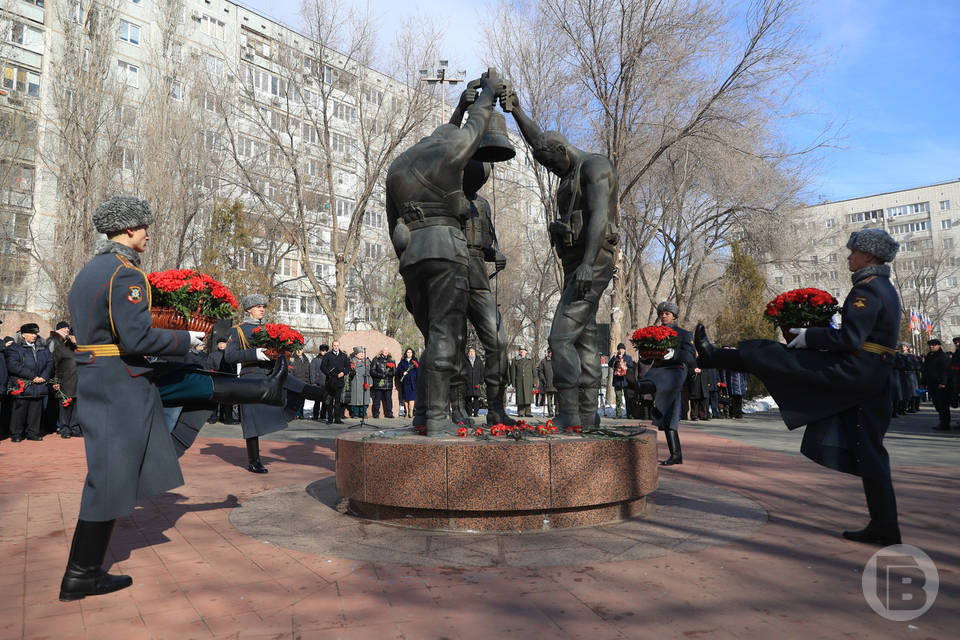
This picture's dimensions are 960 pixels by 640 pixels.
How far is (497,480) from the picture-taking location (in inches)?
173

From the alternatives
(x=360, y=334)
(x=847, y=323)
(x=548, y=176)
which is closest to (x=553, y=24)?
(x=548, y=176)

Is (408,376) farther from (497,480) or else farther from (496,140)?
(497,480)

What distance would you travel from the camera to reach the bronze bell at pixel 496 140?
5.62 m

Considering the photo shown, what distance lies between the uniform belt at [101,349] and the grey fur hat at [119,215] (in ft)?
2.16

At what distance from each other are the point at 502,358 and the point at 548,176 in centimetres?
1709

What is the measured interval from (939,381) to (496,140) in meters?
14.1

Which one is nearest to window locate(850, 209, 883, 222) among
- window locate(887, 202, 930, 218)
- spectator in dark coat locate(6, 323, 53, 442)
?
window locate(887, 202, 930, 218)

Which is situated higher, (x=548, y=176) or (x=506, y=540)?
(x=548, y=176)

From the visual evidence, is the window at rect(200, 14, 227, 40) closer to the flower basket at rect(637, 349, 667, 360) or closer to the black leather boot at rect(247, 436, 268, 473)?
the black leather boot at rect(247, 436, 268, 473)

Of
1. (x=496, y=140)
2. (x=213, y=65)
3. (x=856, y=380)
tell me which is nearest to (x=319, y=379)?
(x=496, y=140)

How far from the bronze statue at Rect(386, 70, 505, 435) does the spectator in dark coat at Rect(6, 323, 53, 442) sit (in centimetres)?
974

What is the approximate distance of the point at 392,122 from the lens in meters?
24.6

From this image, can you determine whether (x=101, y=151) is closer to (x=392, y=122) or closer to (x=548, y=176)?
(x=392, y=122)

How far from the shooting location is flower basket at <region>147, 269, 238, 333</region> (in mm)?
3945
